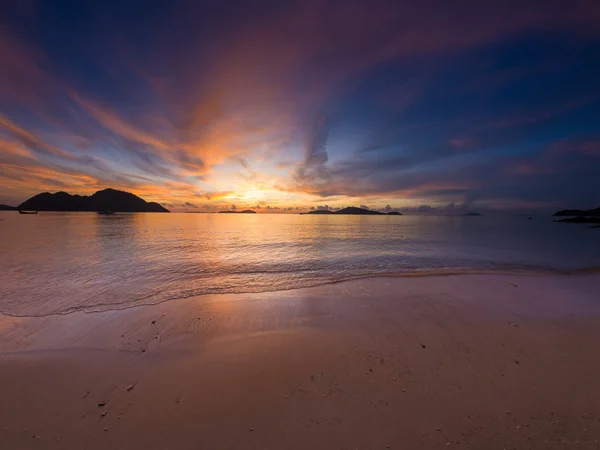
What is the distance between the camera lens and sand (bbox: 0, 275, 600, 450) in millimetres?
3715

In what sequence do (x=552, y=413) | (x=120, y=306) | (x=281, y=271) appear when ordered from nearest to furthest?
(x=552, y=413) < (x=120, y=306) < (x=281, y=271)

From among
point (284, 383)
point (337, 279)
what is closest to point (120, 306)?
point (284, 383)

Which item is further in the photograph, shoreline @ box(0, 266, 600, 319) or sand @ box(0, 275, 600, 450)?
shoreline @ box(0, 266, 600, 319)

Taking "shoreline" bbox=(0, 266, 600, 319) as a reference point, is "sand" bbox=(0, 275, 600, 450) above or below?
above

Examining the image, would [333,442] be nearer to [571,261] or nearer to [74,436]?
[74,436]

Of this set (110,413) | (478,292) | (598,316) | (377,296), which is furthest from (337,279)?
(110,413)

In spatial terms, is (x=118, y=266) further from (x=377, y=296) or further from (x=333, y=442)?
(x=333, y=442)

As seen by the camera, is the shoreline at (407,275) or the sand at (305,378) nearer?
the sand at (305,378)

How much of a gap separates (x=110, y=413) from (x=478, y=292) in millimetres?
13765

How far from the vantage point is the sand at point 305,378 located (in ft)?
12.2

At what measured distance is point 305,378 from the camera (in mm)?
4988

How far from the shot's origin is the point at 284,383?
485 cm

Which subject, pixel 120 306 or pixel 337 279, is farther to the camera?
pixel 337 279

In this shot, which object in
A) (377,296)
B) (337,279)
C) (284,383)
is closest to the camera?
(284,383)
